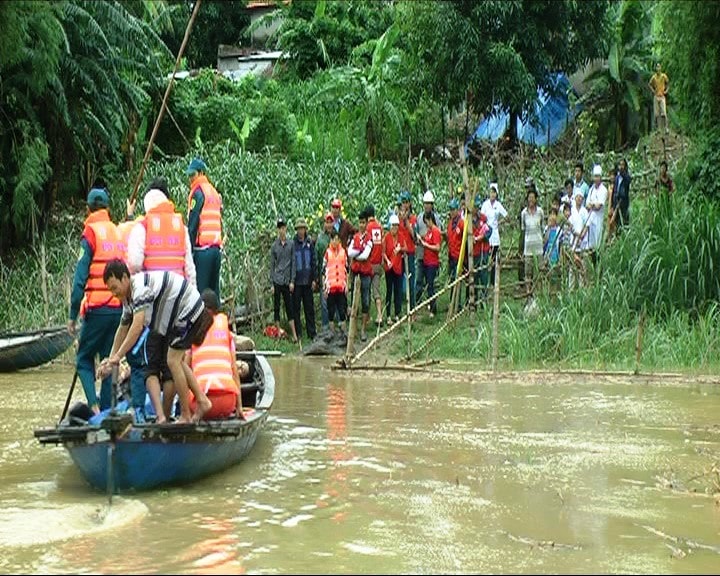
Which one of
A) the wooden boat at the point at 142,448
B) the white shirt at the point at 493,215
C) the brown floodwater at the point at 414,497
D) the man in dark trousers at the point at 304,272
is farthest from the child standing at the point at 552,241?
the wooden boat at the point at 142,448

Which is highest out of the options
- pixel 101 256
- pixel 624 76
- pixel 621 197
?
pixel 624 76

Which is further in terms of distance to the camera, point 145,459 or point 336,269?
point 336,269

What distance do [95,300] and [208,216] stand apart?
2116 mm

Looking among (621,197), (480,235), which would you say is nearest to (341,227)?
(480,235)

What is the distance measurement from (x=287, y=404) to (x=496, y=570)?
6.92 metres

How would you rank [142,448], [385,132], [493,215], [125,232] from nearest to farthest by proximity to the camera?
1. [142,448]
2. [125,232]
3. [493,215]
4. [385,132]

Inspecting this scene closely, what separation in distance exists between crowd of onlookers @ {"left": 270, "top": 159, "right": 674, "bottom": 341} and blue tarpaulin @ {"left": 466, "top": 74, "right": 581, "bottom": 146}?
7.83 m

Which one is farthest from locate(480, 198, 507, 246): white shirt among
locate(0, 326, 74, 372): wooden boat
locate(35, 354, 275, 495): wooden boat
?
locate(35, 354, 275, 495): wooden boat

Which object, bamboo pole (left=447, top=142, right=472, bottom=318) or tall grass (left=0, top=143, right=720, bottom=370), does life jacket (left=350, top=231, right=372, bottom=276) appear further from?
bamboo pole (left=447, top=142, right=472, bottom=318)

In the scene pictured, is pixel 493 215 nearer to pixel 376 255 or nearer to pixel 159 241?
pixel 376 255

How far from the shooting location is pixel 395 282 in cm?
1878

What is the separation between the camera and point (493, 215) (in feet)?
62.4

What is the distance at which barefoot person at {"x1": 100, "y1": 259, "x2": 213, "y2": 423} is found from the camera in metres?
8.57

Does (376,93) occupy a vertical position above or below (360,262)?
above
